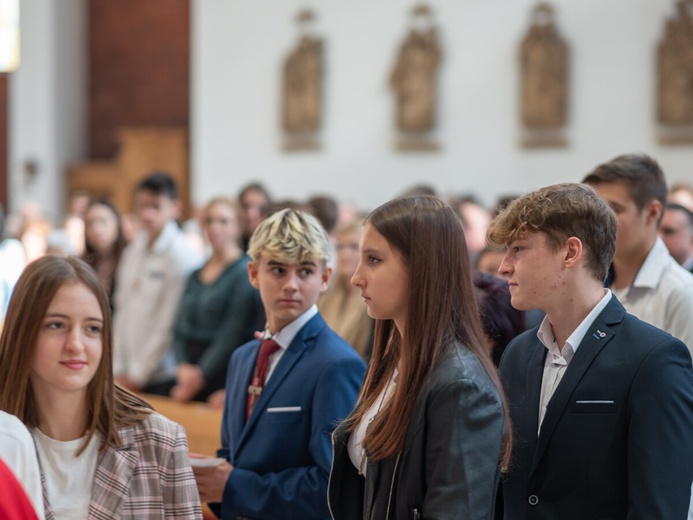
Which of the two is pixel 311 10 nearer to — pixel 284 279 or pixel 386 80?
pixel 386 80

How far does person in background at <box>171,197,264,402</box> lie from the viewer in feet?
19.6

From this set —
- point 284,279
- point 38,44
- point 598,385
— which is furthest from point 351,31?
point 598,385

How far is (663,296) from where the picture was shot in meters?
3.28

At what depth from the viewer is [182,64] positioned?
16.1 metres

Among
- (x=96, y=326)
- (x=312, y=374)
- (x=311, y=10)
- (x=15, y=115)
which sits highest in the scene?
(x=311, y=10)

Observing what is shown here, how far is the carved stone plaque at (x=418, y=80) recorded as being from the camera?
451 inches

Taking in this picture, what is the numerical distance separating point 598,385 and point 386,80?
9.86 meters

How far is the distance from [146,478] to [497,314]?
1206 mm

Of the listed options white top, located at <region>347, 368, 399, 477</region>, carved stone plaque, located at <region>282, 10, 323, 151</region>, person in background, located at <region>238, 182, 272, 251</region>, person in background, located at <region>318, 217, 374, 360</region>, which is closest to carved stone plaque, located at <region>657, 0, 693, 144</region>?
carved stone plaque, located at <region>282, 10, 323, 151</region>

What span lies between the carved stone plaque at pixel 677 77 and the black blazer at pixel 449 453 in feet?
27.3

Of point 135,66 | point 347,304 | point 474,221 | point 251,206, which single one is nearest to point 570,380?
point 347,304

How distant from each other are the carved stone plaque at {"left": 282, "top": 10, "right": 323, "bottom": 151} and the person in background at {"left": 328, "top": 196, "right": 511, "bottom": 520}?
10299mm

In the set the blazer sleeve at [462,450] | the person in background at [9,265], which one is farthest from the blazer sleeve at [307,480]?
the person in background at [9,265]

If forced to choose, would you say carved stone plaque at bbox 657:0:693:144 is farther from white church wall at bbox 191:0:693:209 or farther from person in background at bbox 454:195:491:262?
person in background at bbox 454:195:491:262
